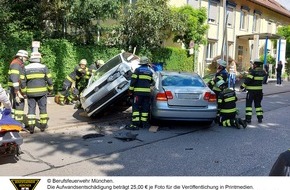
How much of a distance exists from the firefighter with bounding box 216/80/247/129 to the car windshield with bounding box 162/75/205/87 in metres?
0.64

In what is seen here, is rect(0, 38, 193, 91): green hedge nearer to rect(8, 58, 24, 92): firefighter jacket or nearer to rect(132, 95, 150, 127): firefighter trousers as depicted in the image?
rect(8, 58, 24, 92): firefighter jacket

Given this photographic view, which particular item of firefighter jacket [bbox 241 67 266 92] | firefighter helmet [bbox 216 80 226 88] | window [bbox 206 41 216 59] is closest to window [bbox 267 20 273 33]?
window [bbox 206 41 216 59]

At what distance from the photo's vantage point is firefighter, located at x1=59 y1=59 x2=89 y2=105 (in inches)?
431

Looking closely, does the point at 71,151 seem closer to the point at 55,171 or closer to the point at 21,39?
the point at 55,171

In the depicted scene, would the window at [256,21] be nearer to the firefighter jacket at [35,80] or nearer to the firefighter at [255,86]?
the firefighter at [255,86]

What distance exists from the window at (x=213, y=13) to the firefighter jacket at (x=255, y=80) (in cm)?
1565

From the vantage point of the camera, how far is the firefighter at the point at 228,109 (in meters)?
8.23

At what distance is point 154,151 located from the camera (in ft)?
Result: 19.9

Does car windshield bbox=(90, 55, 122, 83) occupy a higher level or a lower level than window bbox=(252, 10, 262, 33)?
lower

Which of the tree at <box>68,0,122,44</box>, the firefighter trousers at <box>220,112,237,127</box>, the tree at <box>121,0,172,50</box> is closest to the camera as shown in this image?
the firefighter trousers at <box>220,112,237,127</box>

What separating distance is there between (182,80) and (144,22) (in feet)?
23.4

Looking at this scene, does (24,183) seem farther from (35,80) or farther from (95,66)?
(95,66)

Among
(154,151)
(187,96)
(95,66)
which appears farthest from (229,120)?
(95,66)

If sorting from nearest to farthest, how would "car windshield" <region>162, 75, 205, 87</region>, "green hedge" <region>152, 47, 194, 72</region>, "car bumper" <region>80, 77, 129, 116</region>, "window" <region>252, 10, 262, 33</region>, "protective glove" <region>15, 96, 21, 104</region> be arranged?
"protective glove" <region>15, 96, 21, 104</region>
"car bumper" <region>80, 77, 129, 116</region>
"car windshield" <region>162, 75, 205, 87</region>
"green hedge" <region>152, 47, 194, 72</region>
"window" <region>252, 10, 262, 33</region>
